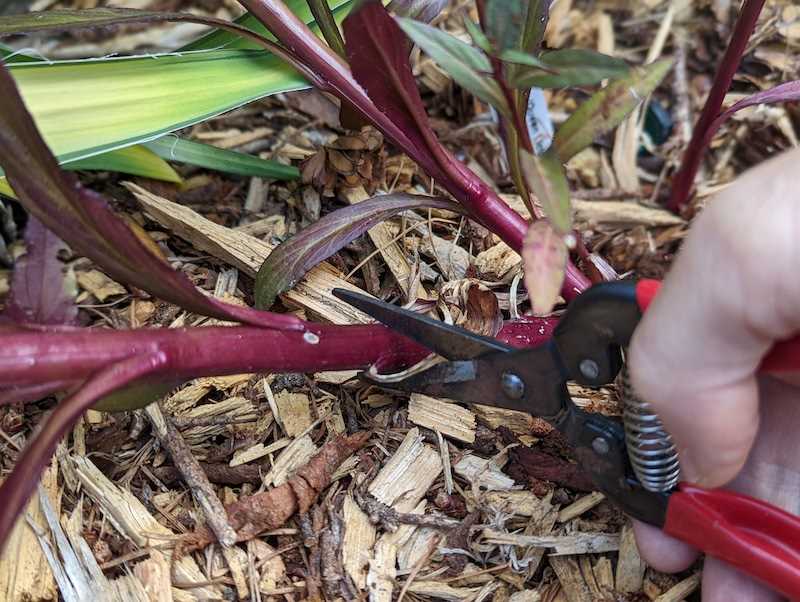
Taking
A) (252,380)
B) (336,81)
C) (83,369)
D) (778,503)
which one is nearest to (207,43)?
(336,81)

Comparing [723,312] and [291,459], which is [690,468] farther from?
[291,459]

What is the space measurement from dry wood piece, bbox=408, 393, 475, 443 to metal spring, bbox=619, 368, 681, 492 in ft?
0.80

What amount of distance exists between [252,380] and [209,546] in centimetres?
22

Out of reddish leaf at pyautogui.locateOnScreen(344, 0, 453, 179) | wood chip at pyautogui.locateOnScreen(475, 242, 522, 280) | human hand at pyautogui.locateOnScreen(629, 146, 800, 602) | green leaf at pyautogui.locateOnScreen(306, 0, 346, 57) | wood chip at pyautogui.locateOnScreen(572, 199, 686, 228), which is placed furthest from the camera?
wood chip at pyautogui.locateOnScreen(572, 199, 686, 228)

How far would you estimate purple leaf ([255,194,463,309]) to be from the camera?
1064 mm

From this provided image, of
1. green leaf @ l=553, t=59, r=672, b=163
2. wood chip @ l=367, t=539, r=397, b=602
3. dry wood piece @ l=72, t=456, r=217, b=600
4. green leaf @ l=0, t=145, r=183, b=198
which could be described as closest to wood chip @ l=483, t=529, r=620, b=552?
wood chip @ l=367, t=539, r=397, b=602

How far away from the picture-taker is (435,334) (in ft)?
2.99

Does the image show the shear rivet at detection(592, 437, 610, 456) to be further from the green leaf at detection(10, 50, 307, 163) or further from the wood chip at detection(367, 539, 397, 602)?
the green leaf at detection(10, 50, 307, 163)

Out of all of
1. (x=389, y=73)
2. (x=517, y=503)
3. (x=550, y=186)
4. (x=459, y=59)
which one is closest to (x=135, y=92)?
(x=389, y=73)

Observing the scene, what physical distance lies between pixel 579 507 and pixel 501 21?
0.58 metres

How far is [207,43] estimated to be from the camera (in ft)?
4.15

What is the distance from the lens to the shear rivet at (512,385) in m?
0.90

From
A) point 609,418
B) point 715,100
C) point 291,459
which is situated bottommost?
point 291,459

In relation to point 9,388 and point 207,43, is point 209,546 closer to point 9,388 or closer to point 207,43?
point 9,388
